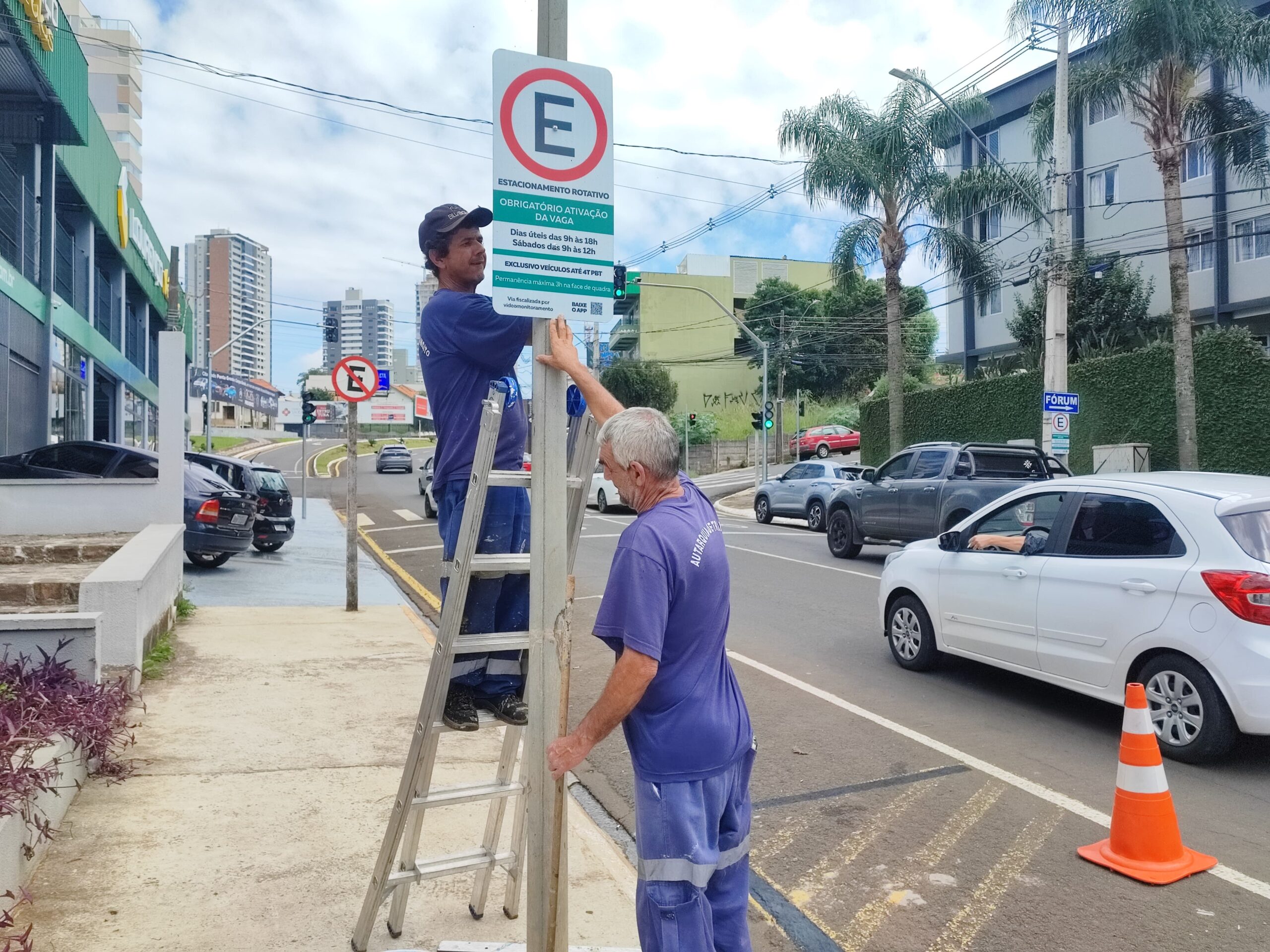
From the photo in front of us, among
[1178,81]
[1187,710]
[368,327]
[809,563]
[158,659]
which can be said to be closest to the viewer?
[1187,710]

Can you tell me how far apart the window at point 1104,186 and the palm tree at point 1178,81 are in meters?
11.5

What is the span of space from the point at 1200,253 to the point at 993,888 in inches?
1172

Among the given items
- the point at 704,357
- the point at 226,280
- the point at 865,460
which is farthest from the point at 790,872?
the point at 226,280

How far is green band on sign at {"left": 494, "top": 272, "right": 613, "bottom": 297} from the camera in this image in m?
2.96

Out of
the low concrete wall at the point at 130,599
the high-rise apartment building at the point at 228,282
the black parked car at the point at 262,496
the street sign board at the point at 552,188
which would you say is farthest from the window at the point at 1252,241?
the high-rise apartment building at the point at 228,282

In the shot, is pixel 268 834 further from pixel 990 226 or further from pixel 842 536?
pixel 990 226

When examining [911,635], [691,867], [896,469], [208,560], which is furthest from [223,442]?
[691,867]

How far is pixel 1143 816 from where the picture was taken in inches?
169

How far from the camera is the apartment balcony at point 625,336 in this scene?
7000 cm

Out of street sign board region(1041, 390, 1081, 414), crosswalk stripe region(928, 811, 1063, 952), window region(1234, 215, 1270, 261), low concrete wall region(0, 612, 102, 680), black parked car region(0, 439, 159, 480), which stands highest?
window region(1234, 215, 1270, 261)

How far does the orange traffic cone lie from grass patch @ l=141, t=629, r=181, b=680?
5947 millimetres

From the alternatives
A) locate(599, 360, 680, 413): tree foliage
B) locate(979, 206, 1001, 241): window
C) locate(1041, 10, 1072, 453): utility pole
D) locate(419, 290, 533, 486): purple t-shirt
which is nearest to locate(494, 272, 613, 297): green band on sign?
locate(419, 290, 533, 486): purple t-shirt

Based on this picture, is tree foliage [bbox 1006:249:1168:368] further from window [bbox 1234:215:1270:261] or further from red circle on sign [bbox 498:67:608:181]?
red circle on sign [bbox 498:67:608:181]

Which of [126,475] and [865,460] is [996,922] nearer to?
[126,475]
